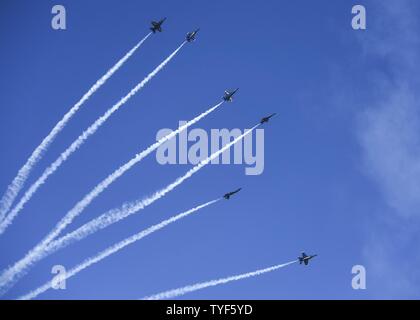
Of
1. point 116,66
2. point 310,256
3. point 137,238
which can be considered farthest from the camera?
point 310,256

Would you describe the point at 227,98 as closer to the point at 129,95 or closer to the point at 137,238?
the point at 129,95

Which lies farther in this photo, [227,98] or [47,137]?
[227,98]

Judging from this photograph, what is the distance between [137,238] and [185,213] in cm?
1116
